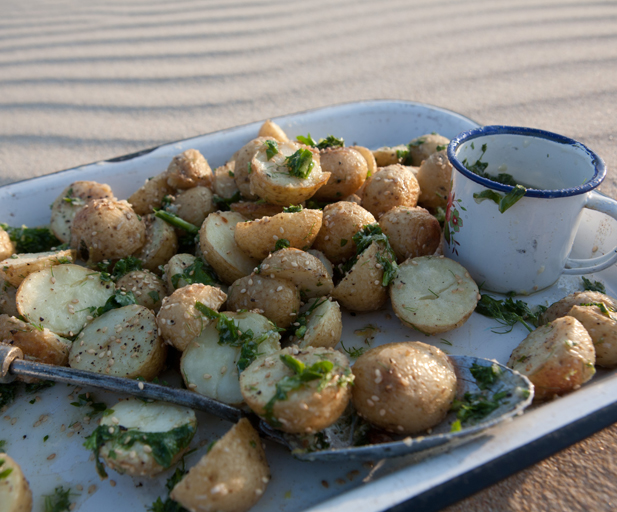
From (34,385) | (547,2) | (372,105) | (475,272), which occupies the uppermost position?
(547,2)

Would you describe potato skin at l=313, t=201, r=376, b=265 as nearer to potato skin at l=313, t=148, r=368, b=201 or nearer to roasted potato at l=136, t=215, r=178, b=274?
potato skin at l=313, t=148, r=368, b=201

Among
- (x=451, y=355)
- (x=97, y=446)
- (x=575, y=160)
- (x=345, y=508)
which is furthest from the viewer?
(x=575, y=160)

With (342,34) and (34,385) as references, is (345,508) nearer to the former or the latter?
(34,385)

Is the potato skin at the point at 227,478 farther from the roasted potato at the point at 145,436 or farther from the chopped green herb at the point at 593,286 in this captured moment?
the chopped green herb at the point at 593,286

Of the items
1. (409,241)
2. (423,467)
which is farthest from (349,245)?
(423,467)

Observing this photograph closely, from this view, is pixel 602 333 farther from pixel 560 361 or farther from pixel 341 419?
pixel 341 419

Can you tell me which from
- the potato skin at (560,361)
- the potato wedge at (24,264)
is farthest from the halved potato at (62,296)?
Result: the potato skin at (560,361)
